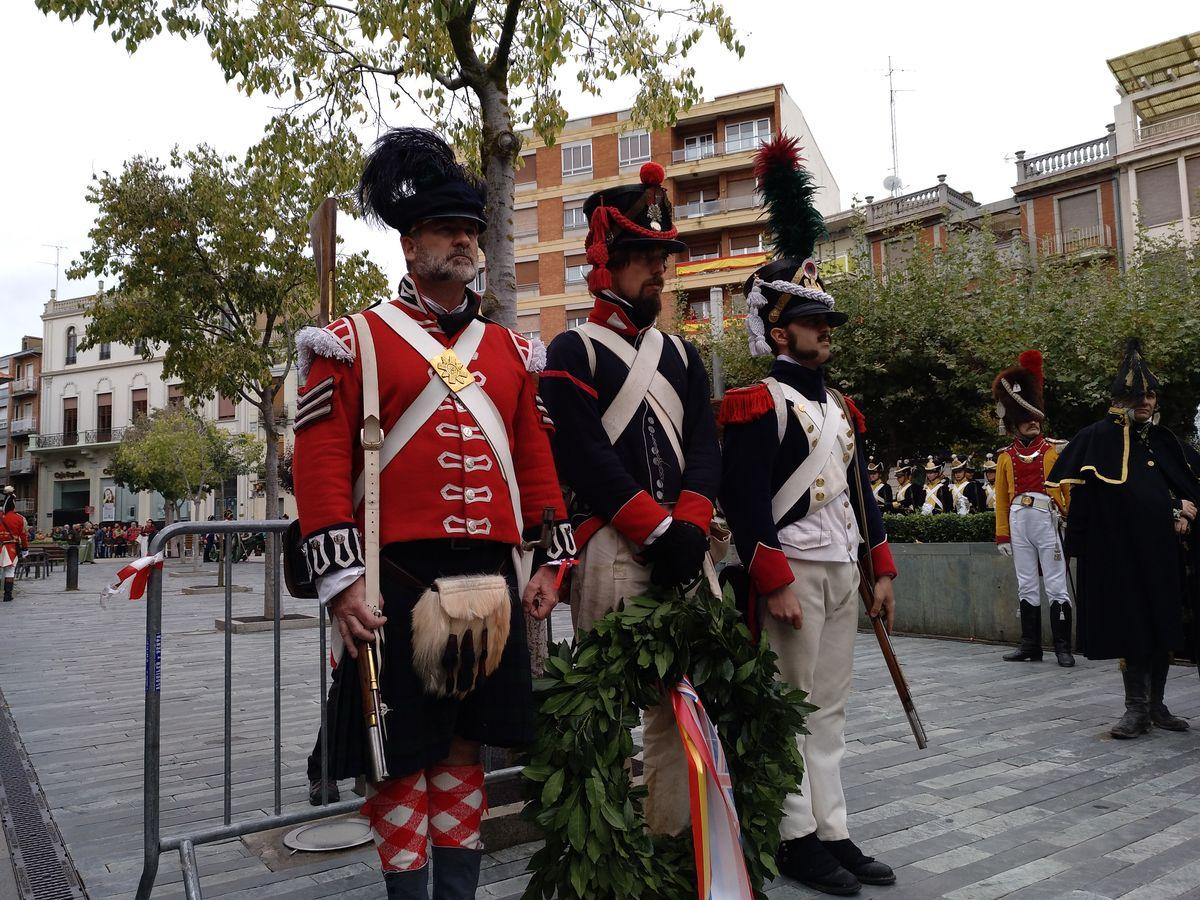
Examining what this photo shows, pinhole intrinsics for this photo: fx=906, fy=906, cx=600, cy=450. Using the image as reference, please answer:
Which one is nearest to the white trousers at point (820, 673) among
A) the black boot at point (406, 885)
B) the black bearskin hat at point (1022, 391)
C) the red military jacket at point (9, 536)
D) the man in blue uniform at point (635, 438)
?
the man in blue uniform at point (635, 438)

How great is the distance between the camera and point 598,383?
3.15 metres

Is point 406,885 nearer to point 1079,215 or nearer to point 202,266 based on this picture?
point 202,266

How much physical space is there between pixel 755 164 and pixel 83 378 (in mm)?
63909

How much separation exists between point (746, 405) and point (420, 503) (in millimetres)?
1473

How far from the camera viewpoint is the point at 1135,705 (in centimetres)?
547

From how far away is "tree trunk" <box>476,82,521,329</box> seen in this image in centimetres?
500

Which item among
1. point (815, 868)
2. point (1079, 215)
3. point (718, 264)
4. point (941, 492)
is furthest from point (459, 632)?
point (718, 264)

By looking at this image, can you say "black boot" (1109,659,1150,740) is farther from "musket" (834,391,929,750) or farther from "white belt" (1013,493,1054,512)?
"white belt" (1013,493,1054,512)

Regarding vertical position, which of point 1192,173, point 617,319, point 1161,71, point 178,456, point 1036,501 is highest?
point 1161,71

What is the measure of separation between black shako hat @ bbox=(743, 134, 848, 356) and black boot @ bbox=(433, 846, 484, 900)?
2285 mm

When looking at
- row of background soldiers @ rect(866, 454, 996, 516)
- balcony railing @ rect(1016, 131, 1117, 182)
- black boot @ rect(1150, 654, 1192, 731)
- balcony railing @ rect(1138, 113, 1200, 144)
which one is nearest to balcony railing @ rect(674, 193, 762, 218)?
balcony railing @ rect(1016, 131, 1117, 182)

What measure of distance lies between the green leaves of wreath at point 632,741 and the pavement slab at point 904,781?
2.13ft

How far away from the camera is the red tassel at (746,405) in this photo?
11.4ft

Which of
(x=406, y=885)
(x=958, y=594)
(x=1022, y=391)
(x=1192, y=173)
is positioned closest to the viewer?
(x=406, y=885)
